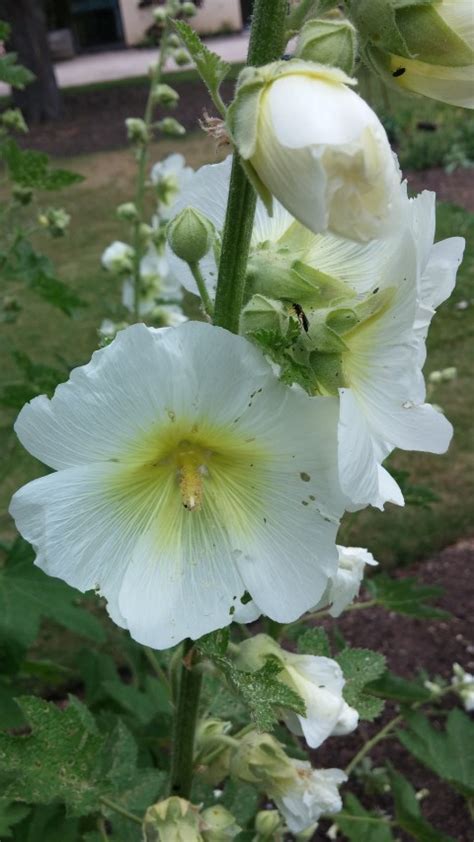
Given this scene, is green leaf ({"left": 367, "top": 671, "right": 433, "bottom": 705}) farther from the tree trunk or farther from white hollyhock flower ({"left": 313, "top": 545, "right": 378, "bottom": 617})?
the tree trunk

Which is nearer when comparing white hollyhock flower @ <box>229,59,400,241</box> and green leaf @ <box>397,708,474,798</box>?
white hollyhock flower @ <box>229,59,400,241</box>

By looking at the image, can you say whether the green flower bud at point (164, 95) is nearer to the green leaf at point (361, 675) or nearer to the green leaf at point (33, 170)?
the green leaf at point (33, 170)

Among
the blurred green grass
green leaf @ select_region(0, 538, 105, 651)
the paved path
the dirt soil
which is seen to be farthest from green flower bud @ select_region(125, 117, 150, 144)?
the paved path

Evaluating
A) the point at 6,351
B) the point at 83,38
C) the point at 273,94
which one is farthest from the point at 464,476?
the point at 83,38

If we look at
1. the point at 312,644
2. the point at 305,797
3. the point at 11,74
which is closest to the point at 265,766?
the point at 305,797

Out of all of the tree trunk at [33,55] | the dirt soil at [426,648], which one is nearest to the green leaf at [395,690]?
the dirt soil at [426,648]

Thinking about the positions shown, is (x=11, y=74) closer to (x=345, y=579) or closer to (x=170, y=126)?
(x=170, y=126)
